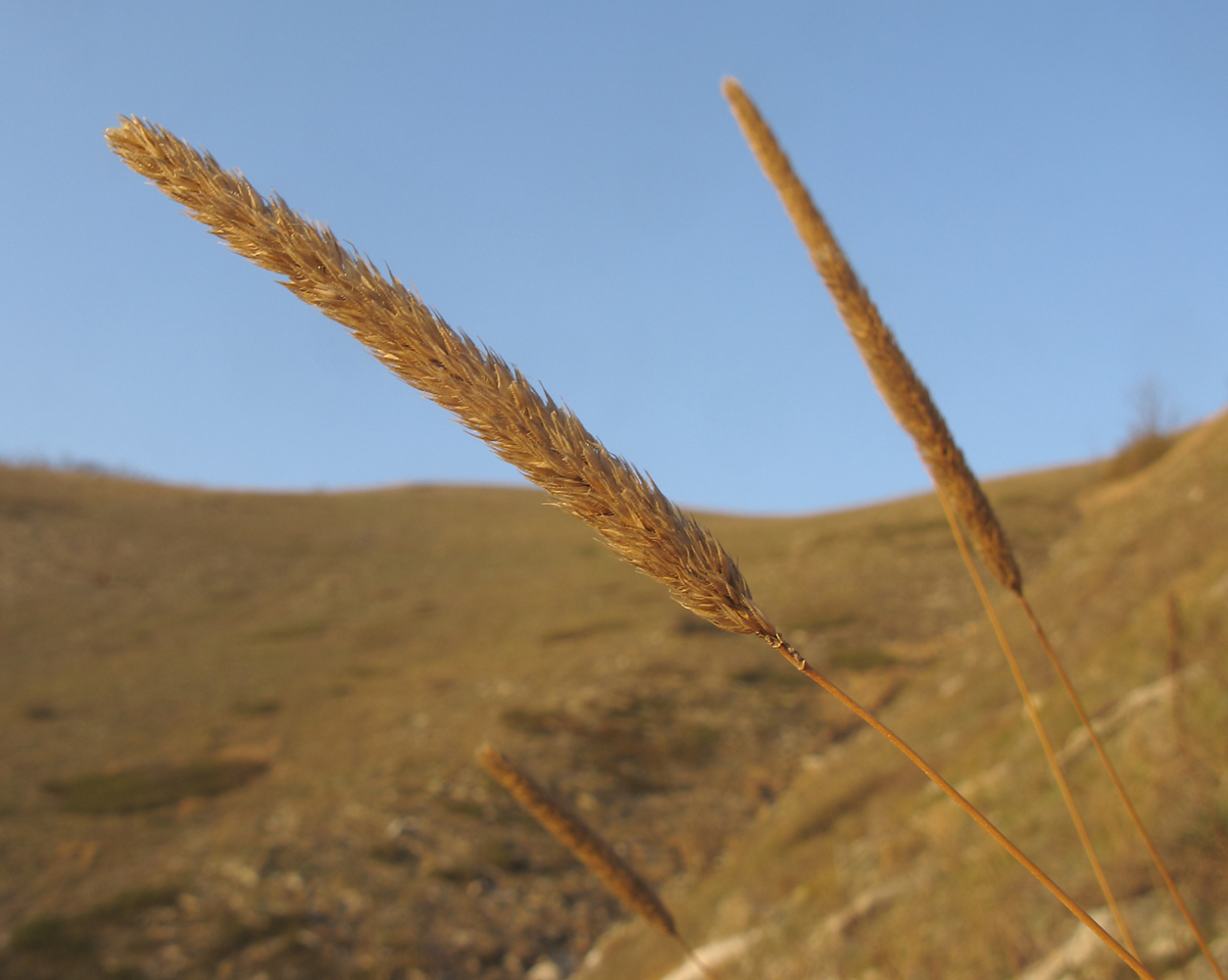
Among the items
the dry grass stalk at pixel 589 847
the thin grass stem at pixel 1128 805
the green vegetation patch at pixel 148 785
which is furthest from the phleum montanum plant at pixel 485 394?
the green vegetation patch at pixel 148 785

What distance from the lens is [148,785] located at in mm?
18109

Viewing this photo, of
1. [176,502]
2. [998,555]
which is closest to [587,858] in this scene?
[998,555]

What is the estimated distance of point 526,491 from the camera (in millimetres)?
70812

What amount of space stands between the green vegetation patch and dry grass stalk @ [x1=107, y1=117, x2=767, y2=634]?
18.9 metres

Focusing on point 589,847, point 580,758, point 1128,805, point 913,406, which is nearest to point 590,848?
point 589,847

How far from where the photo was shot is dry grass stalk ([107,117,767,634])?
113 cm

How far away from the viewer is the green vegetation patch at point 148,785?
56.0 feet

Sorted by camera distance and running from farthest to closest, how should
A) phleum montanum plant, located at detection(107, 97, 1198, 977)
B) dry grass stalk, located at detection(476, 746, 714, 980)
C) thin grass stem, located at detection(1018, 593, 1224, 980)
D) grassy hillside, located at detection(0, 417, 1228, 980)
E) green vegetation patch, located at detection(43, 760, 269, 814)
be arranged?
green vegetation patch, located at detection(43, 760, 269, 814)
grassy hillside, located at detection(0, 417, 1228, 980)
dry grass stalk, located at detection(476, 746, 714, 980)
thin grass stem, located at detection(1018, 593, 1224, 980)
phleum montanum plant, located at detection(107, 97, 1198, 977)

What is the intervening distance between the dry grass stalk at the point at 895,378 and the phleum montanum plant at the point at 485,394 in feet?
4.53

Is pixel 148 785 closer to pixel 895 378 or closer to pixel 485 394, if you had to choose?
pixel 895 378

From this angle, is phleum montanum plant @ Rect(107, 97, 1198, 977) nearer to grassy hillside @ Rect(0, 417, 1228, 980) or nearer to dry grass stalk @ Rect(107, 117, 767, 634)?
dry grass stalk @ Rect(107, 117, 767, 634)

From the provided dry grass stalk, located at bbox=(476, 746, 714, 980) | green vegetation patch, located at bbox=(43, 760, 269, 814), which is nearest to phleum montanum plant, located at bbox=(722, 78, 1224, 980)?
dry grass stalk, located at bbox=(476, 746, 714, 980)

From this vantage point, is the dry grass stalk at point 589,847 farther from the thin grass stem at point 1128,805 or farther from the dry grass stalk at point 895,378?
the dry grass stalk at point 895,378

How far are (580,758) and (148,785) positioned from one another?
352 inches
